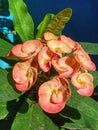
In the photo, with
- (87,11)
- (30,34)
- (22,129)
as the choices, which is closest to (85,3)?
(87,11)

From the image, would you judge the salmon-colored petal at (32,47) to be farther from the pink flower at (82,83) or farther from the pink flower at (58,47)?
the pink flower at (82,83)

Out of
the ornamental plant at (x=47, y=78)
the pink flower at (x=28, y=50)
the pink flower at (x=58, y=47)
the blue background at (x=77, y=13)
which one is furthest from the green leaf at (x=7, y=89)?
the blue background at (x=77, y=13)

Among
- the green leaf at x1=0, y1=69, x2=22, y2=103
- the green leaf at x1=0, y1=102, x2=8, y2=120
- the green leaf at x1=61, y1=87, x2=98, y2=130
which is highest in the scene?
the green leaf at x1=0, y1=69, x2=22, y2=103

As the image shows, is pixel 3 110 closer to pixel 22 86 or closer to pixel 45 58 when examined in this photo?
pixel 22 86

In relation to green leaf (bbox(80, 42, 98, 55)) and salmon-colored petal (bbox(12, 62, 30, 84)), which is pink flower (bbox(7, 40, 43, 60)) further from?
green leaf (bbox(80, 42, 98, 55))

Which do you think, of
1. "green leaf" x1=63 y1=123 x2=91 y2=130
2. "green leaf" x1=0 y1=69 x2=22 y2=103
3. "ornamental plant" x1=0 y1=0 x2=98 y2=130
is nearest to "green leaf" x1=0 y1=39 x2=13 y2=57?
"ornamental plant" x1=0 y1=0 x2=98 y2=130

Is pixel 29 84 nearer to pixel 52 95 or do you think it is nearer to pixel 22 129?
pixel 52 95

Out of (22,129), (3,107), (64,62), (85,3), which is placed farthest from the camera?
(85,3)
